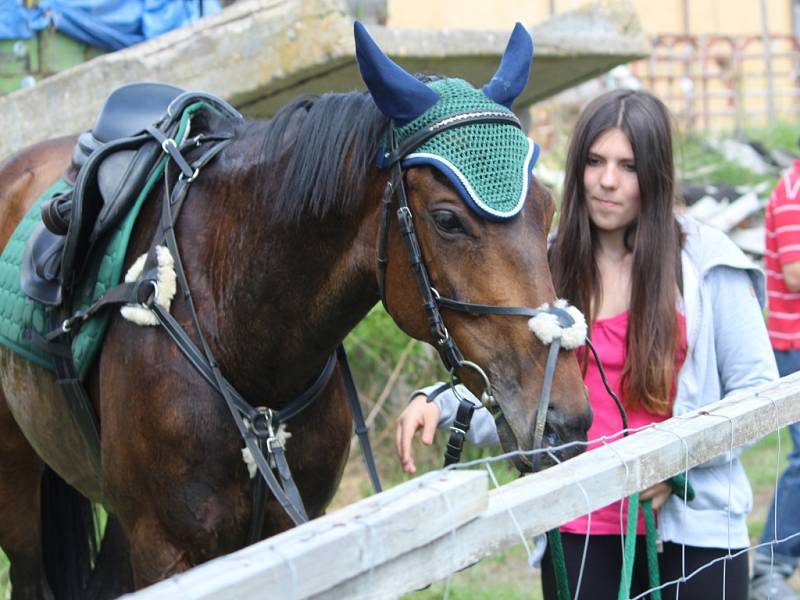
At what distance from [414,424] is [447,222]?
1.78 feet

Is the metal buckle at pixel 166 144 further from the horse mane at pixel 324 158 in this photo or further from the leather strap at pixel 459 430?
the leather strap at pixel 459 430

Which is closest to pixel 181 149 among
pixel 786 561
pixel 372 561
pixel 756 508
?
pixel 372 561

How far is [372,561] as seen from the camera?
1410 mm

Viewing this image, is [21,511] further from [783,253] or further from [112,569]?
[783,253]

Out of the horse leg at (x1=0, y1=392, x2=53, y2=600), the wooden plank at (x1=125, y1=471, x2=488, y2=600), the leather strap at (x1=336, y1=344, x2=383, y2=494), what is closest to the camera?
the wooden plank at (x1=125, y1=471, x2=488, y2=600)

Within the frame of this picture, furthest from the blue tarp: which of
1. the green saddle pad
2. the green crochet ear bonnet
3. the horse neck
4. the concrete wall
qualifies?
the concrete wall

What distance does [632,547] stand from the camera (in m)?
2.37

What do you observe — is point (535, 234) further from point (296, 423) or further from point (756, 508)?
point (756, 508)

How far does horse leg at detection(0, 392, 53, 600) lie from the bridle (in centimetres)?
170

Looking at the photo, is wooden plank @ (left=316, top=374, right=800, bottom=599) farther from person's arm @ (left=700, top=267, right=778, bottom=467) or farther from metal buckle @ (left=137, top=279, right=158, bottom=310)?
metal buckle @ (left=137, top=279, right=158, bottom=310)

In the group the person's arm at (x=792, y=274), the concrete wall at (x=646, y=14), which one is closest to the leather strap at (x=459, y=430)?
the person's arm at (x=792, y=274)

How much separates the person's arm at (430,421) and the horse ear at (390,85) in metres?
0.62

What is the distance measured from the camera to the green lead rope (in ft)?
7.57

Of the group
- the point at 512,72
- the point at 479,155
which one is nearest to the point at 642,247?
the point at 512,72
